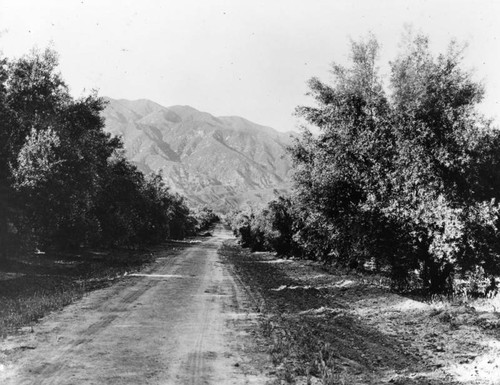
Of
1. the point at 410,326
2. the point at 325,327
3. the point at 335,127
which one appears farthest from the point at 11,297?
the point at 335,127

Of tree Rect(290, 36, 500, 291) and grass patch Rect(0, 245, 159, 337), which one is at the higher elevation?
tree Rect(290, 36, 500, 291)

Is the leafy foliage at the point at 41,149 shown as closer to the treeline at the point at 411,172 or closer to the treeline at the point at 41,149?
the treeline at the point at 41,149

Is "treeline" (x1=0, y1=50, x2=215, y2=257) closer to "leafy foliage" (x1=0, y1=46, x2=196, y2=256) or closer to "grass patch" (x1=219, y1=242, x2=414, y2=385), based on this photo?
"leafy foliage" (x1=0, y1=46, x2=196, y2=256)

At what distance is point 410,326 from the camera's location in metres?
12.7

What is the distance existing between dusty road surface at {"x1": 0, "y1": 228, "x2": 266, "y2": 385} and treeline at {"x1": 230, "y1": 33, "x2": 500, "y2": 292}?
259 inches

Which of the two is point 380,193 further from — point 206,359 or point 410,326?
point 206,359

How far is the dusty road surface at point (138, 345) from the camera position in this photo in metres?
7.62

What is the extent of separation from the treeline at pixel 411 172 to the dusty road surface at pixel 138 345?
6572 mm

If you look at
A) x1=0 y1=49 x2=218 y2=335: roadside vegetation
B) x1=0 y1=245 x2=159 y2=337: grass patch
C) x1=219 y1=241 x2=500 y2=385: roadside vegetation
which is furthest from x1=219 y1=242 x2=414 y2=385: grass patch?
x1=0 y1=49 x2=218 y2=335: roadside vegetation

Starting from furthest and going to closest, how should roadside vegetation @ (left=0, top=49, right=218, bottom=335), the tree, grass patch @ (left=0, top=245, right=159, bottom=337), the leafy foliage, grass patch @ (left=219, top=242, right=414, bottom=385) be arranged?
1. the leafy foliage
2. roadside vegetation @ (left=0, top=49, right=218, bottom=335)
3. the tree
4. grass patch @ (left=0, top=245, right=159, bottom=337)
5. grass patch @ (left=219, top=242, right=414, bottom=385)

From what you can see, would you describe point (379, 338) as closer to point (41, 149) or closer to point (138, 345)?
point (138, 345)

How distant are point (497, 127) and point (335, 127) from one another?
22.9 ft

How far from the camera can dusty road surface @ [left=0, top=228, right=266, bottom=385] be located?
7.62 metres

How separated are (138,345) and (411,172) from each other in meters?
11.3
